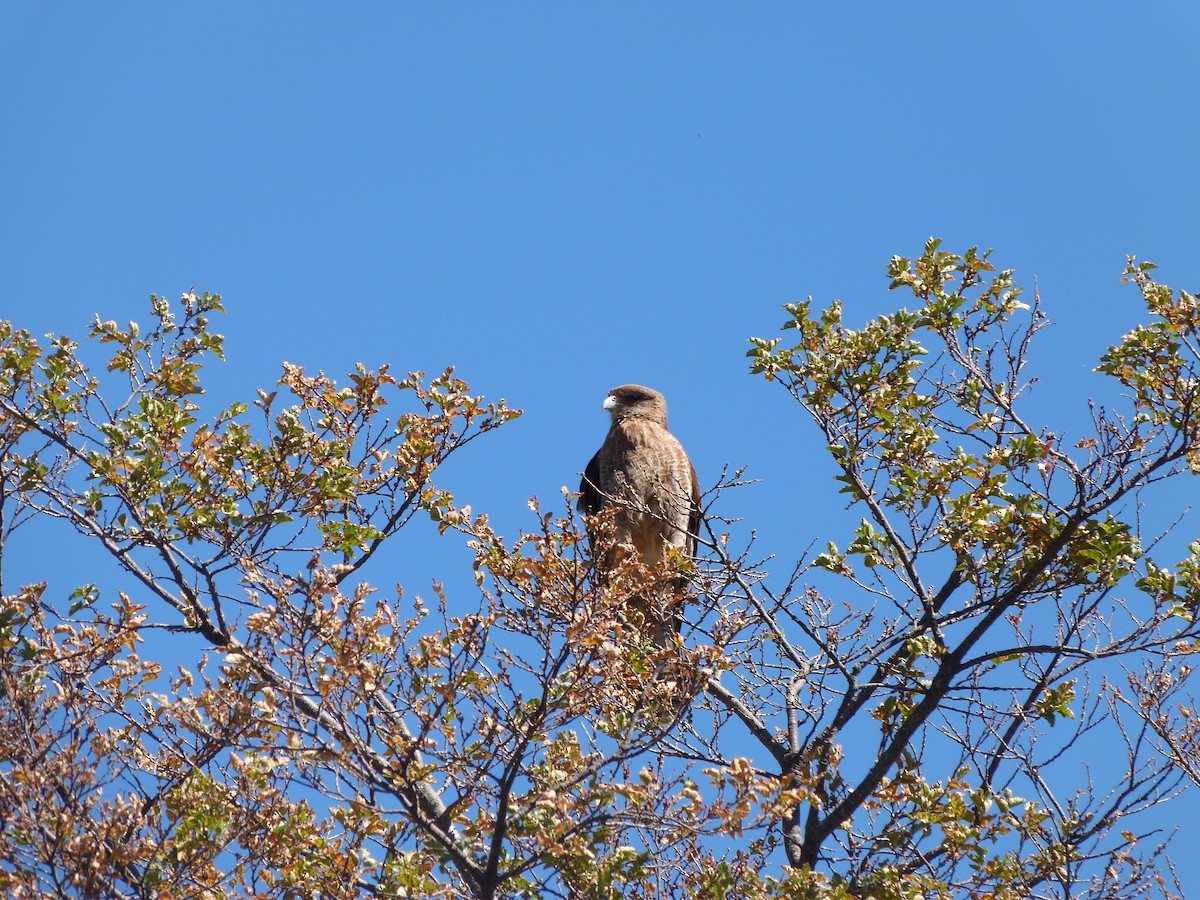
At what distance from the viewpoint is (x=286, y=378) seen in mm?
5133

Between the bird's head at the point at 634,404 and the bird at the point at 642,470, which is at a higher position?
the bird's head at the point at 634,404

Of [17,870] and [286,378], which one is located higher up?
[286,378]

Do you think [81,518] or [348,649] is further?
[81,518]

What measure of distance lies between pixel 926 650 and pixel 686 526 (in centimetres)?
332

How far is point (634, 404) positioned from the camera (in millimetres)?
8711

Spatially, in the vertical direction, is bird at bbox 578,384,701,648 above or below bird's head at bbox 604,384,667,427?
below

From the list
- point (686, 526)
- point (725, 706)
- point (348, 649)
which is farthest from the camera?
point (686, 526)

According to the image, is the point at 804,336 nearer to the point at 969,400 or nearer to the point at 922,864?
the point at 969,400

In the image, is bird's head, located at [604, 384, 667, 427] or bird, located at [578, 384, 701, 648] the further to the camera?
bird's head, located at [604, 384, 667, 427]

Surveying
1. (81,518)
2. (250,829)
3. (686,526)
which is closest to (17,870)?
(250,829)

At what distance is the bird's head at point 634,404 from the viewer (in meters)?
8.66

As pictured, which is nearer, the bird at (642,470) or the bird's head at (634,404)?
the bird at (642,470)

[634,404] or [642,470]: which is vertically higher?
[634,404]

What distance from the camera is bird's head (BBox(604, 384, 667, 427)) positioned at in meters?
8.66
